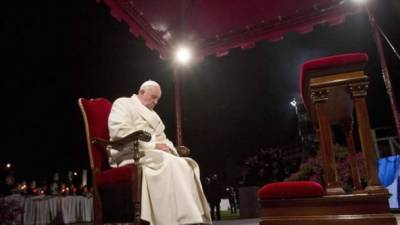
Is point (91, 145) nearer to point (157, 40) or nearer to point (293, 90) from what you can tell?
point (157, 40)

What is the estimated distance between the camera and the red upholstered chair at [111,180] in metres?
2.37

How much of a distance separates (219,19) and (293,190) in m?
3.34

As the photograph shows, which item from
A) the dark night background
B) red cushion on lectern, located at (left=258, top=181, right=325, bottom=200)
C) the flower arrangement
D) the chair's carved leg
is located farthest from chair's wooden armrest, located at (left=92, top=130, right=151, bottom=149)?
the flower arrangement

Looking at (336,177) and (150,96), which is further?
(150,96)

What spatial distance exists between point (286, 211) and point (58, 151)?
325 inches

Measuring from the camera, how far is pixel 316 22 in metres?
4.68

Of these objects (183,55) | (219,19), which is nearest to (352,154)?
(219,19)

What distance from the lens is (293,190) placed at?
224 centimetres

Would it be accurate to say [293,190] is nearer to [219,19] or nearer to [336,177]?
[336,177]

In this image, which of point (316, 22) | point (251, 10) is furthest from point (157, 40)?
point (316, 22)

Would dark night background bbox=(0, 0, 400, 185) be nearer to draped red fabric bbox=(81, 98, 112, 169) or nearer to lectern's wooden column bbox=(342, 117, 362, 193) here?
draped red fabric bbox=(81, 98, 112, 169)

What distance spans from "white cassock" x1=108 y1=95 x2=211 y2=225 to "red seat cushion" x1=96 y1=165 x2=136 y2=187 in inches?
5.6

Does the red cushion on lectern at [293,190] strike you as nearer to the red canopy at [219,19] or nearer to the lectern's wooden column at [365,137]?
the lectern's wooden column at [365,137]

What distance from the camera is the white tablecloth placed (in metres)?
7.97
